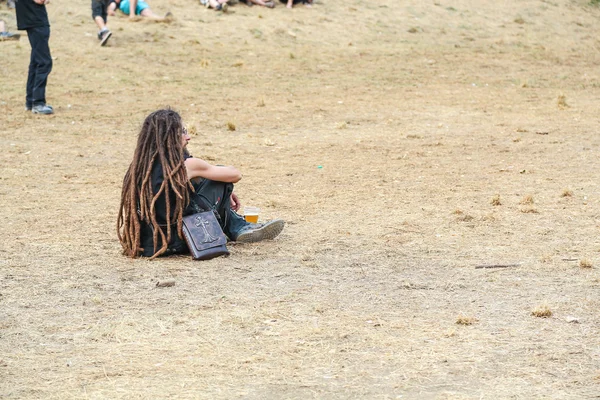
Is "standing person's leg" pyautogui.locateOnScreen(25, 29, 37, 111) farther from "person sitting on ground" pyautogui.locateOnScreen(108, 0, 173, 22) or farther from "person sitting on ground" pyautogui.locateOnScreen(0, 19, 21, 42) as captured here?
"person sitting on ground" pyautogui.locateOnScreen(108, 0, 173, 22)

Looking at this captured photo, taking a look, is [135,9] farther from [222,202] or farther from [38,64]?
[222,202]

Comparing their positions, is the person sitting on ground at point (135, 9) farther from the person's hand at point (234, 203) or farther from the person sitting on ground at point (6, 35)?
the person's hand at point (234, 203)

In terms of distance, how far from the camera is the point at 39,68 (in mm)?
11203

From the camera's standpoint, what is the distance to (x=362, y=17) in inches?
717

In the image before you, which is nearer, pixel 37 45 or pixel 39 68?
pixel 37 45

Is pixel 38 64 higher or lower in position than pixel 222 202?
lower

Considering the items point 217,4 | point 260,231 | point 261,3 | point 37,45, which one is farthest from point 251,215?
point 261,3

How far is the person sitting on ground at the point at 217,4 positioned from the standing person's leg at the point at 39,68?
608 cm

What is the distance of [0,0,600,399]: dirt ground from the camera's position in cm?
440

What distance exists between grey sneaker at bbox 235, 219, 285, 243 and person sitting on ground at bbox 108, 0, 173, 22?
33.9ft

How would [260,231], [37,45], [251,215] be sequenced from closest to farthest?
[260,231]
[251,215]
[37,45]

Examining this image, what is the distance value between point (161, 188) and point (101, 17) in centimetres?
944

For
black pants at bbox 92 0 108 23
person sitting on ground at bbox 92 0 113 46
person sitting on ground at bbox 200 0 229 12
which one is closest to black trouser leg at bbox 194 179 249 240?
person sitting on ground at bbox 92 0 113 46

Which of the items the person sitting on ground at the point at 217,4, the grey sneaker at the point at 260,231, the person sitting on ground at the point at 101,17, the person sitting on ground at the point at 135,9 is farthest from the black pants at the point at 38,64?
the person sitting on ground at the point at 217,4
